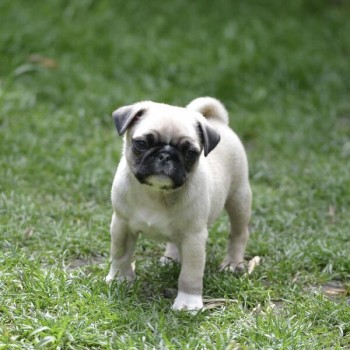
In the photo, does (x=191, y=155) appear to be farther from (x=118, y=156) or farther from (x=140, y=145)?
(x=118, y=156)

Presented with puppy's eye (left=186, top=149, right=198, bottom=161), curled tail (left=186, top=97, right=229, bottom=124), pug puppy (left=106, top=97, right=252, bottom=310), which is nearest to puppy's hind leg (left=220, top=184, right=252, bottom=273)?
pug puppy (left=106, top=97, right=252, bottom=310)

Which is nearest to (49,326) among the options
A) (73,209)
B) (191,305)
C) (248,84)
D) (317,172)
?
(191,305)

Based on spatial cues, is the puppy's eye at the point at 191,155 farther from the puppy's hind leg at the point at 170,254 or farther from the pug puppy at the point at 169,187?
the puppy's hind leg at the point at 170,254

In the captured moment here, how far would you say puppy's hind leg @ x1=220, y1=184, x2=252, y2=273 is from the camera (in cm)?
577

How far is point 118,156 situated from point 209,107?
2384 millimetres

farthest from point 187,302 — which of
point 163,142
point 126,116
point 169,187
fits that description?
point 126,116

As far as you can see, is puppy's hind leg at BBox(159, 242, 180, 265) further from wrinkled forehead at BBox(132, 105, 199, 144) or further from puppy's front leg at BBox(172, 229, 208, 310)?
wrinkled forehead at BBox(132, 105, 199, 144)

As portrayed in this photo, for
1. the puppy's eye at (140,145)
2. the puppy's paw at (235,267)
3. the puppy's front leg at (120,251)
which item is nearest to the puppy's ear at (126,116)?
the puppy's eye at (140,145)

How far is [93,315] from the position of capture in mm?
4547

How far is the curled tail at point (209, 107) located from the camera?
222 inches

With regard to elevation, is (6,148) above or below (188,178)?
below

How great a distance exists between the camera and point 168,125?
4695 millimetres

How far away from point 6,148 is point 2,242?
2226 millimetres

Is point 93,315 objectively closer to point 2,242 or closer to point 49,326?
point 49,326
